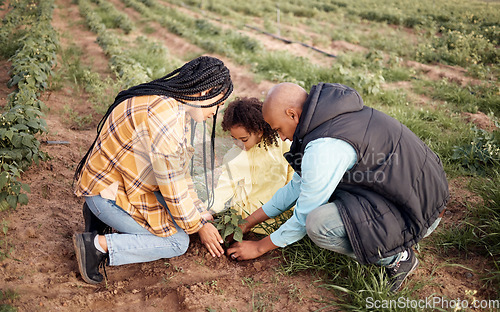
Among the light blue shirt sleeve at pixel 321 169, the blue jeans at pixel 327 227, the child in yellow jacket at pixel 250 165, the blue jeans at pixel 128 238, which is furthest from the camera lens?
the child in yellow jacket at pixel 250 165

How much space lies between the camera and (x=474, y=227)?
8.65ft

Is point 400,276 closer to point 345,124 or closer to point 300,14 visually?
point 345,124

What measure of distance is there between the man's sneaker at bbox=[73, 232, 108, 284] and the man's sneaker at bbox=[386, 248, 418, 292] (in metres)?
1.71

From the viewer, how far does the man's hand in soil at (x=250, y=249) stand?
2.42 metres

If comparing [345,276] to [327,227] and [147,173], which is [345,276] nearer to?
[327,227]

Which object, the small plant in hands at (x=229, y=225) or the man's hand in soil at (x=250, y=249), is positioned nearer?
the man's hand in soil at (x=250, y=249)

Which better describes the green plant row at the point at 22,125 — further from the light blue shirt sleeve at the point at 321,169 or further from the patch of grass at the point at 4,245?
the light blue shirt sleeve at the point at 321,169

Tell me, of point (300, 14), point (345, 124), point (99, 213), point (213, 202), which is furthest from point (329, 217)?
point (300, 14)

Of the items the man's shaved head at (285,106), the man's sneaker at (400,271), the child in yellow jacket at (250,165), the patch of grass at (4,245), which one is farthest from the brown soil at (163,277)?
the man's shaved head at (285,106)

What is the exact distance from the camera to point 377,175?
2010 millimetres

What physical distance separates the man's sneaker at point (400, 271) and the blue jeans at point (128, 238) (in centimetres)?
127

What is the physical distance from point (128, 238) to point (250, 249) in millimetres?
761

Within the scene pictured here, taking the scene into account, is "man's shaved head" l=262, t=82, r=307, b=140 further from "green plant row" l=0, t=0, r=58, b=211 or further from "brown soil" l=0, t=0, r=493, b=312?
"green plant row" l=0, t=0, r=58, b=211

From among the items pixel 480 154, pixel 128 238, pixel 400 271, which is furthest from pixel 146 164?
pixel 480 154
